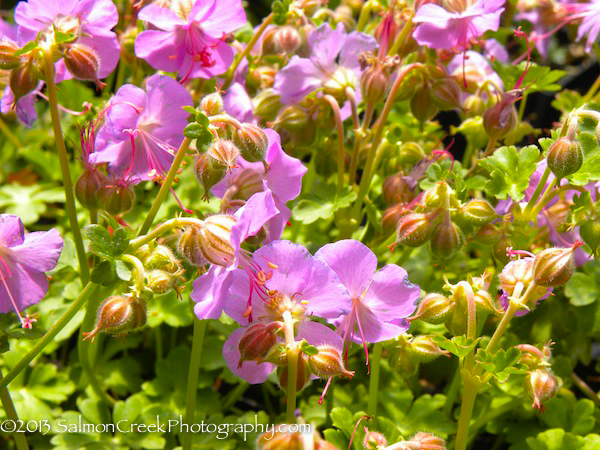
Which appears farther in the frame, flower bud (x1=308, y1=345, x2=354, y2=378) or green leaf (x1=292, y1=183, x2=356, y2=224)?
green leaf (x1=292, y1=183, x2=356, y2=224)

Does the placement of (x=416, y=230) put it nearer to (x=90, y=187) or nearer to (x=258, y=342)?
(x=258, y=342)

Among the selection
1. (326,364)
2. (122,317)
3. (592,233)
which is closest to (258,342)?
(326,364)

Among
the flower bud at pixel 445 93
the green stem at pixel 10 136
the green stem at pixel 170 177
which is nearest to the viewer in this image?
the green stem at pixel 170 177

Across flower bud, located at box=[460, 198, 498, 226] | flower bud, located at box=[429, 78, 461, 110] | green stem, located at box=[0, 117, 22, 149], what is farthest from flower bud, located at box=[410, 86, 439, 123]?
green stem, located at box=[0, 117, 22, 149]

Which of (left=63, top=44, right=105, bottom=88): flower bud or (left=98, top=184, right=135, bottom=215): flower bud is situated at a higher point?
(left=63, top=44, right=105, bottom=88): flower bud

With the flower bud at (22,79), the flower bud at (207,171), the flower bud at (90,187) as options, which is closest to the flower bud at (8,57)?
the flower bud at (22,79)

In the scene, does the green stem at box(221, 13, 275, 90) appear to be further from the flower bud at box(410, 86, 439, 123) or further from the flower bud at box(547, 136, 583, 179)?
the flower bud at box(547, 136, 583, 179)

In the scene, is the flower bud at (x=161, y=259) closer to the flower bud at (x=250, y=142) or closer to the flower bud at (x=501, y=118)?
the flower bud at (x=250, y=142)
